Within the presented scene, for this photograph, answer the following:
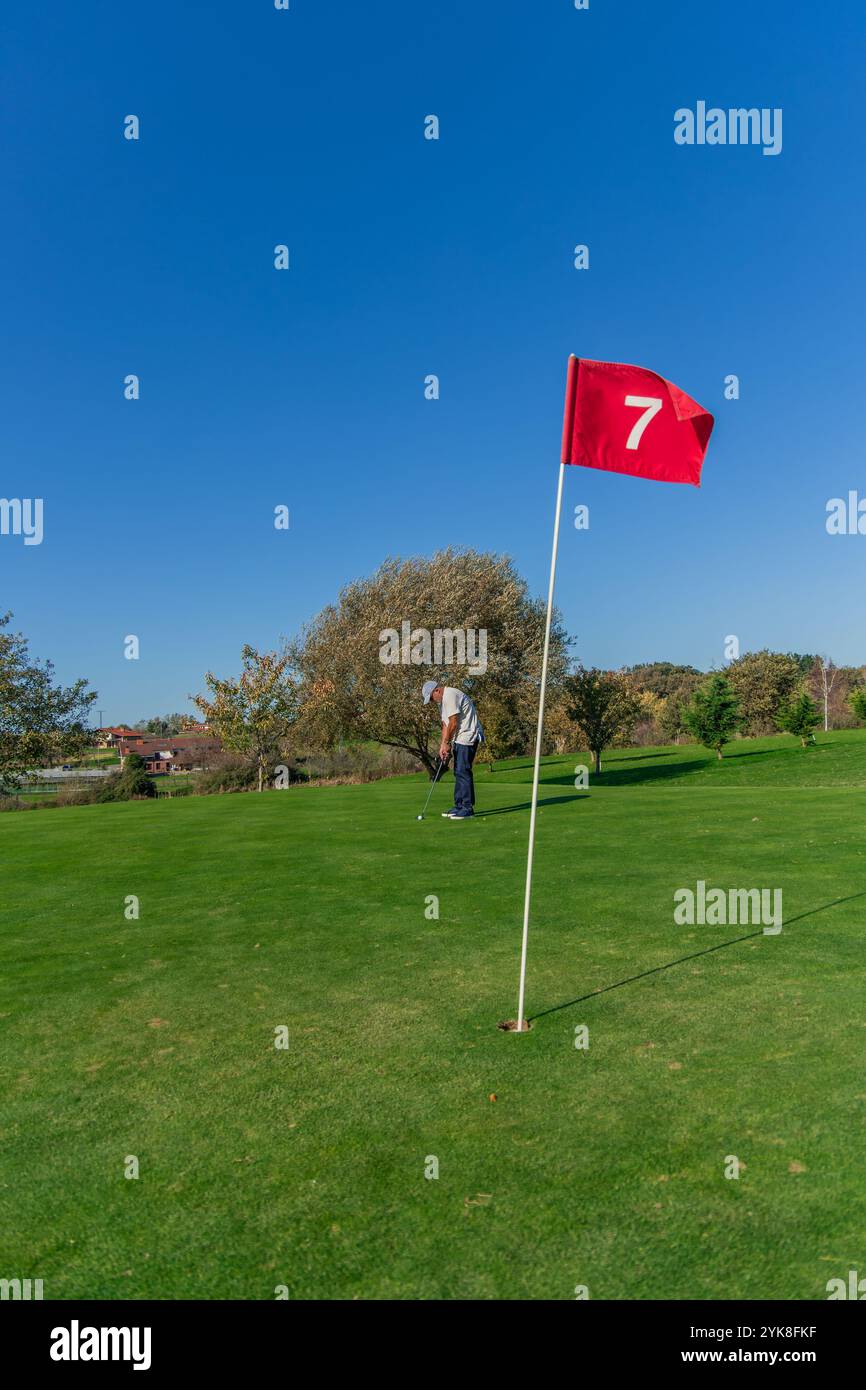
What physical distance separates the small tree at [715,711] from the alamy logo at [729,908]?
115ft

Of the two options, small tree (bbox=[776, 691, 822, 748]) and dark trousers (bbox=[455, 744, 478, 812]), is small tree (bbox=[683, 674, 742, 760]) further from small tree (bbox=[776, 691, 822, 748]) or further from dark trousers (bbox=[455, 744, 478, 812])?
dark trousers (bbox=[455, 744, 478, 812])

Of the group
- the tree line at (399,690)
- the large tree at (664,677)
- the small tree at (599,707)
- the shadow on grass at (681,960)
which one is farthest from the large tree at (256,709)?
the large tree at (664,677)

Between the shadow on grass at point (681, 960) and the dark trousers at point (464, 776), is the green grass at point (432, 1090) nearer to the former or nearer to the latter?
the shadow on grass at point (681, 960)

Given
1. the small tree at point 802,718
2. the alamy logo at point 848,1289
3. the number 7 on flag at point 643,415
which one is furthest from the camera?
the small tree at point 802,718

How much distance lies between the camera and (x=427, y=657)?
124 ft

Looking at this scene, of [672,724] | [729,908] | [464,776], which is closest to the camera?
[729,908]

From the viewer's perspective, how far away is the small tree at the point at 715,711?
4203 centimetres

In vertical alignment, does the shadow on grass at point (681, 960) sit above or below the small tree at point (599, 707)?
below

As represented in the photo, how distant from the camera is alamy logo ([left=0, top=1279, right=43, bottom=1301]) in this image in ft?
10.1

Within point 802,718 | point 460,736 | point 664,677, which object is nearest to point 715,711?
point 802,718

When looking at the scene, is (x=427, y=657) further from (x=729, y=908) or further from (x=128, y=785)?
(x=729, y=908)

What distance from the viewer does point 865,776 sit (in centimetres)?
2914
